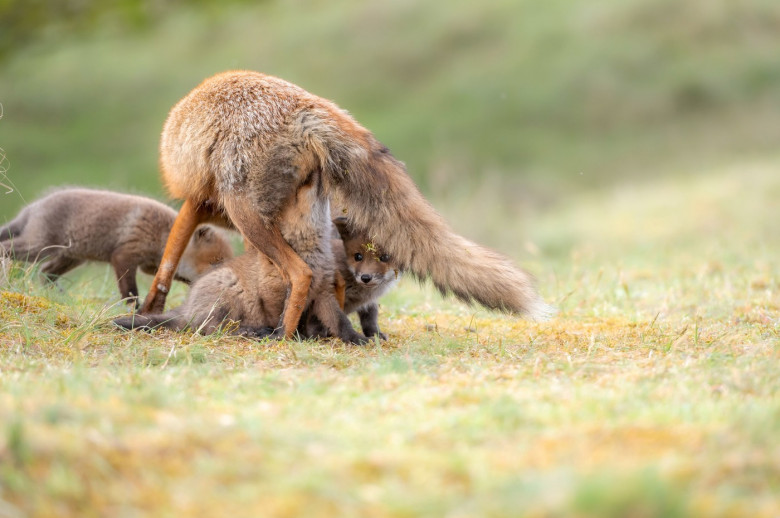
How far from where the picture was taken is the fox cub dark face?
18.9ft

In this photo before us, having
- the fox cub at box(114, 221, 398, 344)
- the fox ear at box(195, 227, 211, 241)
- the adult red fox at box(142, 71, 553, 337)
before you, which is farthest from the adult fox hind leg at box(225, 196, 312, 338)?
the fox ear at box(195, 227, 211, 241)

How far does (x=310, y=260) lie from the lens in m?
5.75

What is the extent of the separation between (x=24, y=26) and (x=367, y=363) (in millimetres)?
13838

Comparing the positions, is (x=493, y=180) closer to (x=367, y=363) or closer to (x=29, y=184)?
(x=29, y=184)

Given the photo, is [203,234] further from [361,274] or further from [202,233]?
[361,274]

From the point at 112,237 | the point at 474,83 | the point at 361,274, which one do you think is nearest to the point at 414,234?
the point at 361,274

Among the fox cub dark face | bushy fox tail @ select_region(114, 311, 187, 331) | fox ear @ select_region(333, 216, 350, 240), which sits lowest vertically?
bushy fox tail @ select_region(114, 311, 187, 331)

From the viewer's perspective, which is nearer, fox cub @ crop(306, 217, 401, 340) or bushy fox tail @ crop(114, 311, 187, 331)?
bushy fox tail @ crop(114, 311, 187, 331)

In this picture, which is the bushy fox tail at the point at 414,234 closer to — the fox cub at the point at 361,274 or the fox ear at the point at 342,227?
the fox cub at the point at 361,274

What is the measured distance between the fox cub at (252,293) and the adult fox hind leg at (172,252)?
0.40m

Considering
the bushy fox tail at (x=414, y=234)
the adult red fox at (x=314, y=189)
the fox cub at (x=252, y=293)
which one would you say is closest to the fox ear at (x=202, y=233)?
the fox cub at (x=252, y=293)

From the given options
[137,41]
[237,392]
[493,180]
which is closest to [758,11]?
[493,180]

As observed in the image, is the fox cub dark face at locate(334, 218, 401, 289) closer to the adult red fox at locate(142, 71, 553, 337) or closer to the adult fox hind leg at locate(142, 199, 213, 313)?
the adult red fox at locate(142, 71, 553, 337)

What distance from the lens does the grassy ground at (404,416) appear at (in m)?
2.57
